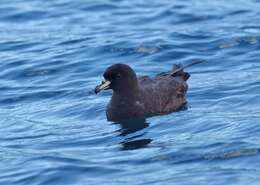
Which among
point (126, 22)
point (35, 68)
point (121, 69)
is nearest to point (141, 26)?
point (126, 22)

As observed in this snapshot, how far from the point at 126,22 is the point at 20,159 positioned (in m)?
9.59

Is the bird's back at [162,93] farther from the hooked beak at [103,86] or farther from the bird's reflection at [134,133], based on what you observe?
the hooked beak at [103,86]

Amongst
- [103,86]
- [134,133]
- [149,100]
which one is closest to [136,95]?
[149,100]

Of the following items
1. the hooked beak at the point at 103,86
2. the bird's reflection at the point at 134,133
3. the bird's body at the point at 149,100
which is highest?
the hooked beak at the point at 103,86

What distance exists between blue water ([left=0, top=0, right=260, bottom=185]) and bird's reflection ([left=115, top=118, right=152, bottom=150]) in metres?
0.02

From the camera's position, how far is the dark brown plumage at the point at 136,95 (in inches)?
609

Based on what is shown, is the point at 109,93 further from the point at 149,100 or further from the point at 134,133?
the point at 134,133

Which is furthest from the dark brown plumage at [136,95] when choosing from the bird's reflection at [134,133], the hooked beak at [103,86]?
the bird's reflection at [134,133]

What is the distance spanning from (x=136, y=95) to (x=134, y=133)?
4.25 ft

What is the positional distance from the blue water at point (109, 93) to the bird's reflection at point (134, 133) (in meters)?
0.02

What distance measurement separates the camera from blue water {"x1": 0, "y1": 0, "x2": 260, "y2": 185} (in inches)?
499

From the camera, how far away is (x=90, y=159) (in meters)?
13.1

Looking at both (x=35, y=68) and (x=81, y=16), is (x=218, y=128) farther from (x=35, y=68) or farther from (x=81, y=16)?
(x=81, y=16)

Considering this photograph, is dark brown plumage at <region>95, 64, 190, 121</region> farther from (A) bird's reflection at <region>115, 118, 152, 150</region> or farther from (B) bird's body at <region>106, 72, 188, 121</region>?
(A) bird's reflection at <region>115, 118, 152, 150</region>
